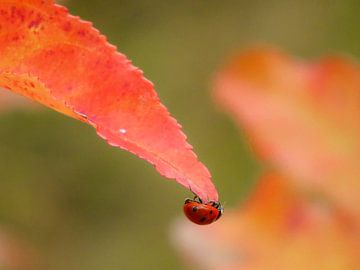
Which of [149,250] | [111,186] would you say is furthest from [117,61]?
[111,186]

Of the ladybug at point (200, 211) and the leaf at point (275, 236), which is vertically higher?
the ladybug at point (200, 211)

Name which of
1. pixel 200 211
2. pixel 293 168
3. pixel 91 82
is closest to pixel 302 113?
pixel 293 168

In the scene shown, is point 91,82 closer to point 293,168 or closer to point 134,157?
point 293,168

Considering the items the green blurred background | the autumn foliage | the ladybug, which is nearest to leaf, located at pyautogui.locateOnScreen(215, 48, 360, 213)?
the autumn foliage

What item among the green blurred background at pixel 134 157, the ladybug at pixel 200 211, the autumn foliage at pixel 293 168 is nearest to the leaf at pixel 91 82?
the ladybug at pixel 200 211

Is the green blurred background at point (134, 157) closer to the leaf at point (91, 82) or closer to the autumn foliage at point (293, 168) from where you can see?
the autumn foliage at point (293, 168)
